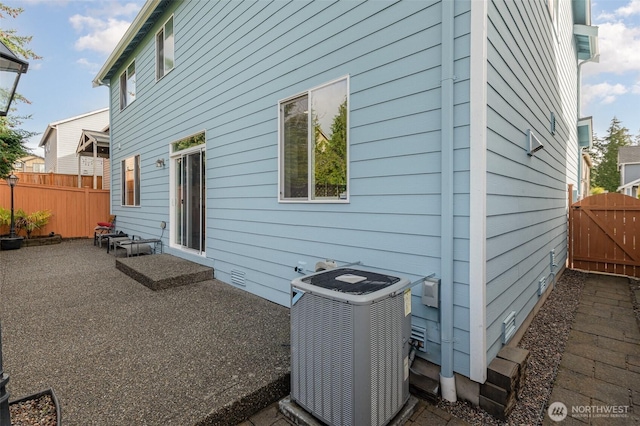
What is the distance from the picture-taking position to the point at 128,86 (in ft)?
28.1

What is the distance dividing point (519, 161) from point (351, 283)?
2.15 m

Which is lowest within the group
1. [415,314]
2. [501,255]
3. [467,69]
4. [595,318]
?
[595,318]

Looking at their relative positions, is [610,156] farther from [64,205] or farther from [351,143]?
[64,205]

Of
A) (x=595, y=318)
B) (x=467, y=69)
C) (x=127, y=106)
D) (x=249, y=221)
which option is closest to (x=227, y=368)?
(x=249, y=221)

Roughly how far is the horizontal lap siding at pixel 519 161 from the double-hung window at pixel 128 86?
28.1 feet

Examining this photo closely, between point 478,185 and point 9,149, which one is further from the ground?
point 9,149

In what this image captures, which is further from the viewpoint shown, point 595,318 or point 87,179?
point 87,179

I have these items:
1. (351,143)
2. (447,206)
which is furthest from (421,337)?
(351,143)

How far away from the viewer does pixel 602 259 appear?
20.2 feet

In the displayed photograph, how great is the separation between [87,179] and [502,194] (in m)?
16.0

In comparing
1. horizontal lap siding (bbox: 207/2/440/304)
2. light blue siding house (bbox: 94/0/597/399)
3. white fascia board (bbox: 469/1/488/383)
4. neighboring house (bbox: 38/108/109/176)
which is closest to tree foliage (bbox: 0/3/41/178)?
neighboring house (bbox: 38/108/109/176)

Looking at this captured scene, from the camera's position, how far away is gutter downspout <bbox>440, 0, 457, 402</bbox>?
7.16ft

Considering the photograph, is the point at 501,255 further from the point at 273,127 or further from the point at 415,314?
the point at 273,127

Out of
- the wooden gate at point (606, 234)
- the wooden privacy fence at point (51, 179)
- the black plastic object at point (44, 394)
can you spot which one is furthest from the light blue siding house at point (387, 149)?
the wooden privacy fence at point (51, 179)
